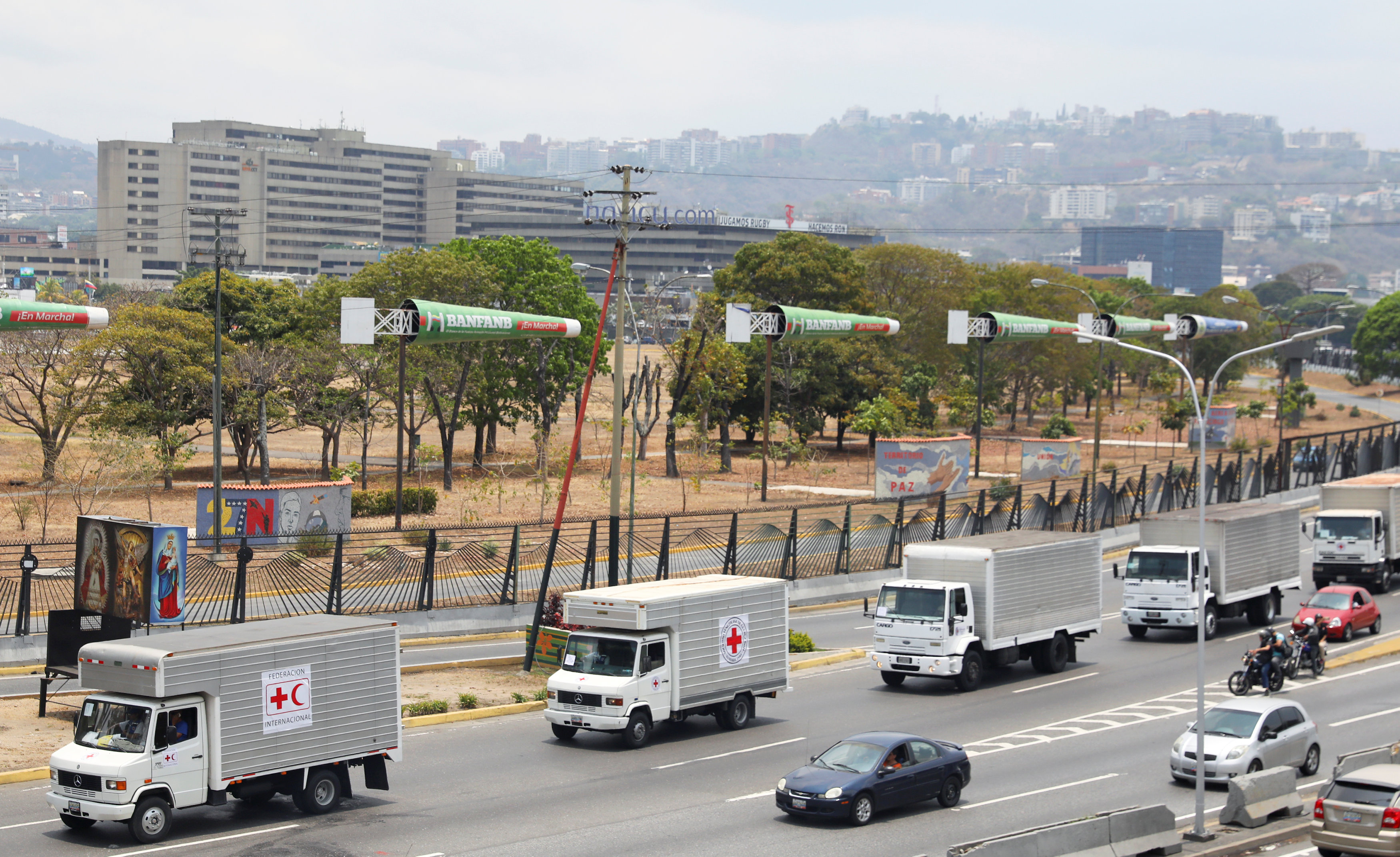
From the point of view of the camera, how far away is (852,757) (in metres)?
20.0

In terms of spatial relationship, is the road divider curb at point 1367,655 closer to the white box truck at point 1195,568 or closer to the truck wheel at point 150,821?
the white box truck at point 1195,568

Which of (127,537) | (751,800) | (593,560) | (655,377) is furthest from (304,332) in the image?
(751,800)

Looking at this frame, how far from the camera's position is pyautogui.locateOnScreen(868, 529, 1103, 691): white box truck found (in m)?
29.1

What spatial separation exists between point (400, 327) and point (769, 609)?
69.6 feet

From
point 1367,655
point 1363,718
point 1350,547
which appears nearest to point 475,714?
point 1363,718

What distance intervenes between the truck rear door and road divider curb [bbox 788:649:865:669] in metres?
16.7

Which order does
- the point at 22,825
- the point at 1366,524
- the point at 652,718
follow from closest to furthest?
the point at 22,825, the point at 652,718, the point at 1366,524

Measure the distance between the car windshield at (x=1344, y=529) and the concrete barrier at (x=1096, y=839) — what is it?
1081 inches

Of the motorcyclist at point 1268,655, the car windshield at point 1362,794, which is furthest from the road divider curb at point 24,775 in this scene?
the motorcyclist at point 1268,655

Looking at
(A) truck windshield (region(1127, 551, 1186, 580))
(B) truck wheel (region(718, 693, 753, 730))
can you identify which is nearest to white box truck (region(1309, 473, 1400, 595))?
(A) truck windshield (region(1127, 551, 1186, 580))

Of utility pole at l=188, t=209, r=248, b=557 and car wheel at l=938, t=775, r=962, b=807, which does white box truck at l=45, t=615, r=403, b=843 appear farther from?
utility pole at l=188, t=209, r=248, b=557

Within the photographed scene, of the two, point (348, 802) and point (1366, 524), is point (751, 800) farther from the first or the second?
point (1366, 524)

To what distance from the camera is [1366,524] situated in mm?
41875

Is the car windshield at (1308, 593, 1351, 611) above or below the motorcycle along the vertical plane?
above
